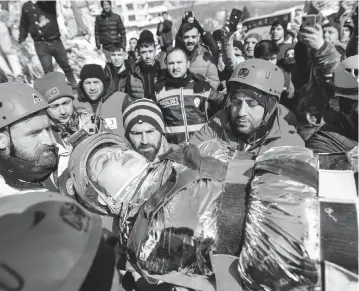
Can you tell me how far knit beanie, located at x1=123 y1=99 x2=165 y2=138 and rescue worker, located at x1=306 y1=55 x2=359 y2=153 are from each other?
186 cm

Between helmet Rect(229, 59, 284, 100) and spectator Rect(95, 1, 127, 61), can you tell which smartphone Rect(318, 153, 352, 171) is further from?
spectator Rect(95, 1, 127, 61)

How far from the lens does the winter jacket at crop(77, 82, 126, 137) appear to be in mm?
4602

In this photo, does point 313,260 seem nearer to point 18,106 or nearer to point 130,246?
point 130,246

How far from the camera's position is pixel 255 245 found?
49.7 inches

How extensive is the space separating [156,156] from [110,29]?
18.1 ft

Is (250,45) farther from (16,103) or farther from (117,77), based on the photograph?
(16,103)

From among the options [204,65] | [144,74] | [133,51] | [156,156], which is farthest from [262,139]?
[133,51]

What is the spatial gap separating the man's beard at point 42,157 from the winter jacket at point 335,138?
7.19 feet

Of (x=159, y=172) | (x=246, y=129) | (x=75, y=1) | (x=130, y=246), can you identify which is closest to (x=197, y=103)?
(x=246, y=129)

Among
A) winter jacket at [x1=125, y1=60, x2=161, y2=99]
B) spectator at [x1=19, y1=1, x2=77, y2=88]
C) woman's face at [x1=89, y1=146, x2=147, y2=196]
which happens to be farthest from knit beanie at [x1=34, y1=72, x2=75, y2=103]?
spectator at [x1=19, y1=1, x2=77, y2=88]

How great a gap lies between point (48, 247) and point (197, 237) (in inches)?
23.2

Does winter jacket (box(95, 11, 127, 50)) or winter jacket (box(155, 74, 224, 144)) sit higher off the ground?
winter jacket (box(95, 11, 127, 50))

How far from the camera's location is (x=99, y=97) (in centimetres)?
484

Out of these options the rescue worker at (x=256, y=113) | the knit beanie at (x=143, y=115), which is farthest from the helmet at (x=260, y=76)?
the knit beanie at (x=143, y=115)
